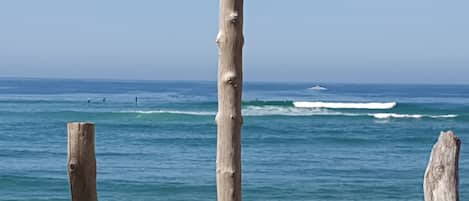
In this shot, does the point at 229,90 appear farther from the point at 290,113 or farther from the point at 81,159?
the point at 290,113

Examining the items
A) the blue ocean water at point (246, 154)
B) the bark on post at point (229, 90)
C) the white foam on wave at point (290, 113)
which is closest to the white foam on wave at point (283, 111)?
the white foam on wave at point (290, 113)

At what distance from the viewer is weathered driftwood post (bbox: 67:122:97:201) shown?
4.76 m

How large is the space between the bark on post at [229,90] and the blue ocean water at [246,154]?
12.5 meters

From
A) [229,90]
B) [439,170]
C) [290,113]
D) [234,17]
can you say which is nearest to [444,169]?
[439,170]

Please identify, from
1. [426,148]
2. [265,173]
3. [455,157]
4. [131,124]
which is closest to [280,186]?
[265,173]

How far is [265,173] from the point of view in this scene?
20938 millimetres

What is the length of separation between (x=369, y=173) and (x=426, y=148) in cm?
692

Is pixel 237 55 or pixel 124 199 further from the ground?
pixel 237 55

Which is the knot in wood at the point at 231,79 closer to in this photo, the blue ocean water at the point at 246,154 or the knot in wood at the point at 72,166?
the knot in wood at the point at 72,166

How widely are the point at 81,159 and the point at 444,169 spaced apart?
1830 mm

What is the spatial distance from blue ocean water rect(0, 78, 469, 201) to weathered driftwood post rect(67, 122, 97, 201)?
12293 mm

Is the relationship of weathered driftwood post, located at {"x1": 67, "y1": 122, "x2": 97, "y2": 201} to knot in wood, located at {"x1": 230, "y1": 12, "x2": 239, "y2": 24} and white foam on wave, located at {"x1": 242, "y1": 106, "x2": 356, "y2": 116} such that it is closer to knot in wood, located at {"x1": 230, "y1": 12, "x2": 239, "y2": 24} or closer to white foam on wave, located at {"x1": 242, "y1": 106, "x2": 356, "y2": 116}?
knot in wood, located at {"x1": 230, "y1": 12, "x2": 239, "y2": 24}

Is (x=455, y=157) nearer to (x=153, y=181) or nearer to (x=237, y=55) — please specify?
(x=237, y=55)

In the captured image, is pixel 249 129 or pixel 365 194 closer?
pixel 365 194
